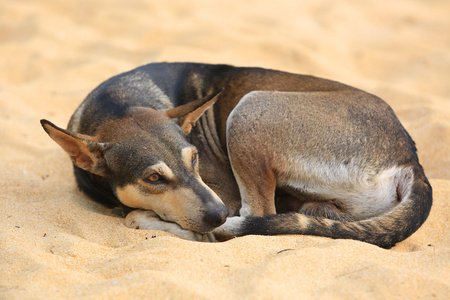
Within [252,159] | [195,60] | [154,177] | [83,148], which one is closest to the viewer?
[154,177]

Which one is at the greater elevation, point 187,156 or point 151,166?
point 187,156

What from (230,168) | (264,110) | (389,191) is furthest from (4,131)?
(389,191)

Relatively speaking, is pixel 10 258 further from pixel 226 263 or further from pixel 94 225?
pixel 226 263

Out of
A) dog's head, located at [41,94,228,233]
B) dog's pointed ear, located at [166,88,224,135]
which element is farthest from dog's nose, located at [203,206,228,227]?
dog's pointed ear, located at [166,88,224,135]

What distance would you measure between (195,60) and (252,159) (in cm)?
436

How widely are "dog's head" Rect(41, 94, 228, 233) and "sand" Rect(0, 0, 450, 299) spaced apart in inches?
11.9

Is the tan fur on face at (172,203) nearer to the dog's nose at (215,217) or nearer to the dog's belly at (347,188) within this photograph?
the dog's nose at (215,217)

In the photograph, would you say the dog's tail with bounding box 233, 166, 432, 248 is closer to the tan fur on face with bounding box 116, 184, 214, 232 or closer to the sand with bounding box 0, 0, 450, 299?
the sand with bounding box 0, 0, 450, 299

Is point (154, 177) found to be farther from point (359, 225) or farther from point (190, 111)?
point (359, 225)

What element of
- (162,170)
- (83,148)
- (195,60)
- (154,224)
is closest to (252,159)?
(162,170)

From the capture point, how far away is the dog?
4172 mm

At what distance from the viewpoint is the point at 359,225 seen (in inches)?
163

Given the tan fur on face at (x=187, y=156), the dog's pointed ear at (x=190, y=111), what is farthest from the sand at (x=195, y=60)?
the dog's pointed ear at (x=190, y=111)

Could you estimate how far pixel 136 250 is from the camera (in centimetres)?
367
